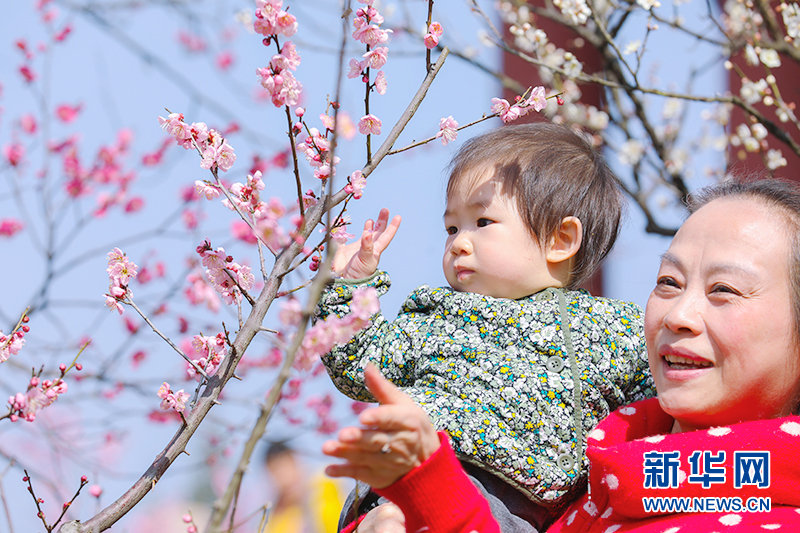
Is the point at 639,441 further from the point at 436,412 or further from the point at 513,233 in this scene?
the point at 513,233

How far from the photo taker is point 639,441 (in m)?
1.44

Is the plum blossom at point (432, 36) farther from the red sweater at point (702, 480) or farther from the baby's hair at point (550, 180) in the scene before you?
the red sweater at point (702, 480)

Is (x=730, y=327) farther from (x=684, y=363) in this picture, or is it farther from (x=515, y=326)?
(x=515, y=326)

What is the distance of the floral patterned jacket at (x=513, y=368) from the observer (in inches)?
63.6

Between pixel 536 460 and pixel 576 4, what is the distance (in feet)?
8.72

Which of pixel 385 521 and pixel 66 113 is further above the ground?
pixel 66 113

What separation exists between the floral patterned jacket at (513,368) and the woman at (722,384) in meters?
0.17

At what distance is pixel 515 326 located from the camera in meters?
1.77

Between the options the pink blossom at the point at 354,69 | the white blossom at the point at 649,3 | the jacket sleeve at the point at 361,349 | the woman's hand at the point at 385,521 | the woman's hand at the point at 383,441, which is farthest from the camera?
the white blossom at the point at 649,3

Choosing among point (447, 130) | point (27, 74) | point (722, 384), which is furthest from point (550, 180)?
point (27, 74)

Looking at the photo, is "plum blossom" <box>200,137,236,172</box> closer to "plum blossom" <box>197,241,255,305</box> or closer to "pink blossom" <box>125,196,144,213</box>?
"plum blossom" <box>197,241,255,305</box>

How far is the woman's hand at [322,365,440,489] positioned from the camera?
919 millimetres

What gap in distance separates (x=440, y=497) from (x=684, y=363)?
620 millimetres

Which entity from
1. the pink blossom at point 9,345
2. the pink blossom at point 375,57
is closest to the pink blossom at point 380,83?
the pink blossom at point 375,57
